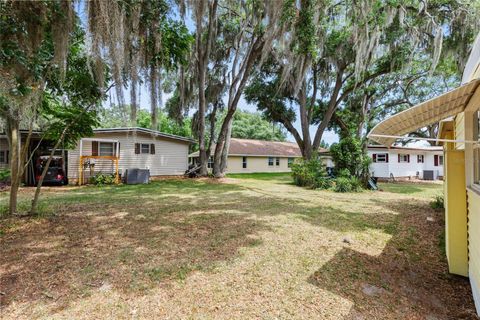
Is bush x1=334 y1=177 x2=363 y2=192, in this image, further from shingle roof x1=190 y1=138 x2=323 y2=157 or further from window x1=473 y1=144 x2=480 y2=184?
shingle roof x1=190 y1=138 x2=323 y2=157

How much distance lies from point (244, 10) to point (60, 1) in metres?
11.7

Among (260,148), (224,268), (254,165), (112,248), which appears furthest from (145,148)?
(224,268)

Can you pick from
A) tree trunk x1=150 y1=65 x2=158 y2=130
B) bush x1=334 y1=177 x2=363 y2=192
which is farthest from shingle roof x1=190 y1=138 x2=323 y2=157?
tree trunk x1=150 y1=65 x2=158 y2=130

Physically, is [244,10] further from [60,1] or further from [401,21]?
[60,1]

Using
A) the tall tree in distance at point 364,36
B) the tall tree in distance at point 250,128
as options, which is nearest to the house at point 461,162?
the tall tree in distance at point 364,36

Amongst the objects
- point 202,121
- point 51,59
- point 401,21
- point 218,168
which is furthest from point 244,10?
point 51,59

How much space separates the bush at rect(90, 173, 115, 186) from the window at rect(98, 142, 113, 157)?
1.27 meters

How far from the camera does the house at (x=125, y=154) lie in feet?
41.7

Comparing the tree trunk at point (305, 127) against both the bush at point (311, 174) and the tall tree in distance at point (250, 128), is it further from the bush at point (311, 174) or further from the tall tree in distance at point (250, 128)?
the tall tree in distance at point (250, 128)

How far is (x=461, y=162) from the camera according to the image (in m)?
3.48

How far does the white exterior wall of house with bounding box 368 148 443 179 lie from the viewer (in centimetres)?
1775

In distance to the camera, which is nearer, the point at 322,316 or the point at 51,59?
the point at 322,316

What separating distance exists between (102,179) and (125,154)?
2.31 meters

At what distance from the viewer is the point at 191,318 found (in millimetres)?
2309
